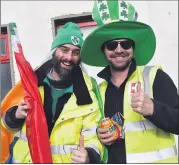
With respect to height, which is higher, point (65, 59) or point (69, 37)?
point (69, 37)

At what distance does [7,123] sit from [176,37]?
1.41 meters

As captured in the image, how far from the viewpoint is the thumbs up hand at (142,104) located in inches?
97.8

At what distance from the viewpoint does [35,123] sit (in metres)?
2.72

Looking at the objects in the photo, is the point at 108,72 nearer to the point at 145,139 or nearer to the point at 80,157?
the point at 145,139

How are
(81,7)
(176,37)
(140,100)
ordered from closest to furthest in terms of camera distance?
1. (140,100)
2. (176,37)
3. (81,7)

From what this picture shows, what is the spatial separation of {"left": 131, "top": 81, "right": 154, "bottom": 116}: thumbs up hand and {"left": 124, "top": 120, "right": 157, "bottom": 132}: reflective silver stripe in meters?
0.17

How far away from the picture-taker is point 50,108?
112 inches

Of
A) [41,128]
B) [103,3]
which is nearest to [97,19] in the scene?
[103,3]

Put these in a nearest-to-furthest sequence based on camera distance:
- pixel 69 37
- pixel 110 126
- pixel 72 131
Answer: pixel 110 126
pixel 72 131
pixel 69 37

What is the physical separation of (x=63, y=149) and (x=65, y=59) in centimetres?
58

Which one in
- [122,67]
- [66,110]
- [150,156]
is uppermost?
[122,67]

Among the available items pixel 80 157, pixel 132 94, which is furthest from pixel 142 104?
pixel 80 157

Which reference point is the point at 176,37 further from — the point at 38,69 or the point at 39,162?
the point at 39,162

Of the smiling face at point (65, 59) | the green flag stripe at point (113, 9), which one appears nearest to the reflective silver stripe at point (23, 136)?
the smiling face at point (65, 59)
